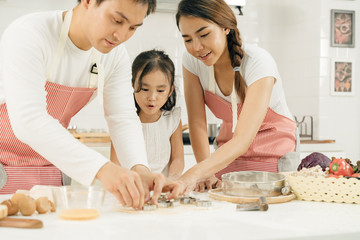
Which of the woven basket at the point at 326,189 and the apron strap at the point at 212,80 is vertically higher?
the apron strap at the point at 212,80

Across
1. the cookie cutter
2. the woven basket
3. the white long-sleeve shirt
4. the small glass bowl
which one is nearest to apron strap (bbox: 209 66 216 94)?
the white long-sleeve shirt

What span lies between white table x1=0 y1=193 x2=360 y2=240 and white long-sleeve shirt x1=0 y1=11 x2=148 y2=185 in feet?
0.55

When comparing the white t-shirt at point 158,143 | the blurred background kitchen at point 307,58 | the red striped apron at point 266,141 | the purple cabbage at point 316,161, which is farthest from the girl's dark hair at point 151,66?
the blurred background kitchen at point 307,58

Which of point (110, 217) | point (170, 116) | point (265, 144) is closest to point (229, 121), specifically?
point (265, 144)

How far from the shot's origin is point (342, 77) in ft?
11.0

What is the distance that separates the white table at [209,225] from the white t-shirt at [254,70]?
0.64 m

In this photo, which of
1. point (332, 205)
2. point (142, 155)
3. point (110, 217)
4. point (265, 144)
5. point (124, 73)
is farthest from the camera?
point (265, 144)

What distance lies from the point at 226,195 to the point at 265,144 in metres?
Answer: 0.62

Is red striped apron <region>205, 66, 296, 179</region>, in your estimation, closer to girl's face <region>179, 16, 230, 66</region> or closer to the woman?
the woman

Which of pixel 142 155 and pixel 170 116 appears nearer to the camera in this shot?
pixel 142 155

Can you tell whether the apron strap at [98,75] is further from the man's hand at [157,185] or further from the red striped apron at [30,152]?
the man's hand at [157,185]

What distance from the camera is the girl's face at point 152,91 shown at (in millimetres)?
1935

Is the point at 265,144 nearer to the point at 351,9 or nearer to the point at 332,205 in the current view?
the point at 332,205

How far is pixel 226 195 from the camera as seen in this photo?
1.21 m
